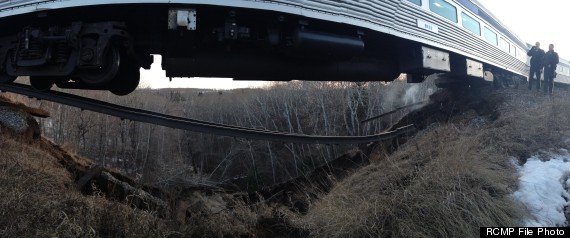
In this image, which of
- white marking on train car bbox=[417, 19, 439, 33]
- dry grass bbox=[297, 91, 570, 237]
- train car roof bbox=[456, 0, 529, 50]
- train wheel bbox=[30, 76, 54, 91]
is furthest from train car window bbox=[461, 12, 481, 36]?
train wheel bbox=[30, 76, 54, 91]

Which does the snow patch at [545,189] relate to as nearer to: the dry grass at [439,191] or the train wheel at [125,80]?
the dry grass at [439,191]

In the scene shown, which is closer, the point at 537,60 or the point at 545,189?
the point at 545,189

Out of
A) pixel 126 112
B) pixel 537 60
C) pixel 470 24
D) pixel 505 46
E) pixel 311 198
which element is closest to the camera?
pixel 126 112

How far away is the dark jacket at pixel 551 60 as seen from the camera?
1327 centimetres

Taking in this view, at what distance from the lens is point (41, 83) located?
545 cm

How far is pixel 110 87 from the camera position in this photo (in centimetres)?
567

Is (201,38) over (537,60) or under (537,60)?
under

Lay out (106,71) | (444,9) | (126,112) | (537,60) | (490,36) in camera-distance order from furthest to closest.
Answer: (537,60) → (490,36) → (444,9) → (126,112) → (106,71)

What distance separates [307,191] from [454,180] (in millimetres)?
3288

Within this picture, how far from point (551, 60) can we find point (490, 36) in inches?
131

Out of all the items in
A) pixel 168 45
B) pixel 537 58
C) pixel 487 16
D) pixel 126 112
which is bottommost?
pixel 126 112

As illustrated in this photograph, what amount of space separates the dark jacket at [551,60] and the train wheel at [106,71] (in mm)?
13067

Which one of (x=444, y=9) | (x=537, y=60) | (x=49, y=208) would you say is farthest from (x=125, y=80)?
(x=537, y=60)

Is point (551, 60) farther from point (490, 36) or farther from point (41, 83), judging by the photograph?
point (41, 83)
